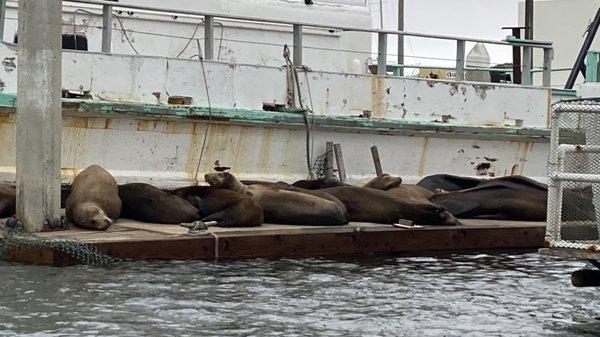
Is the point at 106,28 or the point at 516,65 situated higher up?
the point at 106,28

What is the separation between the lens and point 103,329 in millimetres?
8273

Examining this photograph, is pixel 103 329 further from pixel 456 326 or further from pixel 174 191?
pixel 174 191

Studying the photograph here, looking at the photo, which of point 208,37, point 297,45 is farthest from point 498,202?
point 208,37

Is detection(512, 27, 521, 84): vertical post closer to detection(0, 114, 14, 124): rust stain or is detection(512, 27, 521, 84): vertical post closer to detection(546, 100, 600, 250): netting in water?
detection(0, 114, 14, 124): rust stain

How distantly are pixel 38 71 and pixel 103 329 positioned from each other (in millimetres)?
3801

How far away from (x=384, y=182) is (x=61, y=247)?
15.5 feet

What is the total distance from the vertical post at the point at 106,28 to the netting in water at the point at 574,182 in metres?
6.11

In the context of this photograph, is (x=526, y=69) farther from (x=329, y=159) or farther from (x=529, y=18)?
(x=329, y=159)

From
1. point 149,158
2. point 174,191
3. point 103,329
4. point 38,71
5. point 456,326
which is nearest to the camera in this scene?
point 103,329

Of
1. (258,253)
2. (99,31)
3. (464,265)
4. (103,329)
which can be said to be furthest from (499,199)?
(103,329)

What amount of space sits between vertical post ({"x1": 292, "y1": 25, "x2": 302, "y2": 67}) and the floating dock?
2.79 metres

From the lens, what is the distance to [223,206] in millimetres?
12438

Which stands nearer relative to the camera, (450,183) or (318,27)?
(318,27)

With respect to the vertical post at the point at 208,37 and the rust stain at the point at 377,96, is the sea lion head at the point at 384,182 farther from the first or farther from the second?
the vertical post at the point at 208,37
